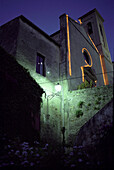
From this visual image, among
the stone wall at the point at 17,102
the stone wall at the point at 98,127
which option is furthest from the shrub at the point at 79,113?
the stone wall at the point at 98,127

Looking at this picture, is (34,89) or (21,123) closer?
(21,123)

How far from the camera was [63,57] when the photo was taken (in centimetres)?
1205

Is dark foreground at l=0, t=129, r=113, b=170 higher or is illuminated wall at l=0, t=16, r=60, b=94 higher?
illuminated wall at l=0, t=16, r=60, b=94

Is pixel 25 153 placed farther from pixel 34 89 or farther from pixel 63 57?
Answer: pixel 63 57

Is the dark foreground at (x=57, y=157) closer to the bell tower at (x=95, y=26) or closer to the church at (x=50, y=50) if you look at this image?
the church at (x=50, y=50)

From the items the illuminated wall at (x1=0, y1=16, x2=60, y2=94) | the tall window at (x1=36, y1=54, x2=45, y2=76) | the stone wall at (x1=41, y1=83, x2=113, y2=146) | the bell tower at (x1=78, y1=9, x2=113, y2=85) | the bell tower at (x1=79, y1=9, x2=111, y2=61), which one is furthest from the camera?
the bell tower at (x1=79, y1=9, x2=111, y2=61)

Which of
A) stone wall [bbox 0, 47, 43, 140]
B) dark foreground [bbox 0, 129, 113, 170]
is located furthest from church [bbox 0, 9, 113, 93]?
dark foreground [bbox 0, 129, 113, 170]

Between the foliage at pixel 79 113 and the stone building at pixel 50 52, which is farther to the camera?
the stone building at pixel 50 52

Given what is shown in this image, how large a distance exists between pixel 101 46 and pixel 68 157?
20938mm

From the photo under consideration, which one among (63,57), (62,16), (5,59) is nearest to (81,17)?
(62,16)

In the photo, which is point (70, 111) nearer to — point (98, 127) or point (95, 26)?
point (98, 127)

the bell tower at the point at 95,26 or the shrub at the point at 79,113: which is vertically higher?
the bell tower at the point at 95,26

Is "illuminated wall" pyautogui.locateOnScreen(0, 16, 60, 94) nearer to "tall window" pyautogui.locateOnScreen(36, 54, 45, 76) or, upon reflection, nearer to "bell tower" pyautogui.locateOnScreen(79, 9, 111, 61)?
"tall window" pyautogui.locateOnScreen(36, 54, 45, 76)

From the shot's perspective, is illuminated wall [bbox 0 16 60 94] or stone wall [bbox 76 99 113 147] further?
illuminated wall [bbox 0 16 60 94]
